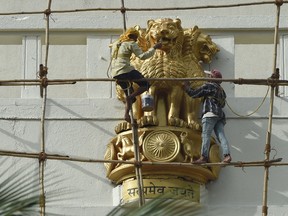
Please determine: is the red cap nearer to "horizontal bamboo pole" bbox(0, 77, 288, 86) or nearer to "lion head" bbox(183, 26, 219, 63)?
"horizontal bamboo pole" bbox(0, 77, 288, 86)

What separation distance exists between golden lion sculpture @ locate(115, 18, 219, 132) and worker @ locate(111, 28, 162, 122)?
23 centimetres

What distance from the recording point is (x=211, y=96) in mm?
19562

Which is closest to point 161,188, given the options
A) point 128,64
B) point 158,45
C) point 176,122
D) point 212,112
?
point 176,122

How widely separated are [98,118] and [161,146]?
835 millimetres

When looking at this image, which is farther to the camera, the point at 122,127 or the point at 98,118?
the point at 98,118

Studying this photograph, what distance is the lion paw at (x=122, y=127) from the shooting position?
1958cm

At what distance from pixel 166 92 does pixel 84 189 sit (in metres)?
1.26

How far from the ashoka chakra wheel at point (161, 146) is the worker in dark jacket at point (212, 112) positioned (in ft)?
0.89

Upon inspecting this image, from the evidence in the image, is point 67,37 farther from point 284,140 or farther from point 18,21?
point 284,140

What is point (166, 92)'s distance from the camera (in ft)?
64.7

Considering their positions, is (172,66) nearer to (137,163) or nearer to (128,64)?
(128,64)

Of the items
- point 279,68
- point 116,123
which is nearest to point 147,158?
point 116,123

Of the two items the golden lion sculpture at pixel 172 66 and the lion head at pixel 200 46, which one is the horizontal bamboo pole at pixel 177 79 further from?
the lion head at pixel 200 46

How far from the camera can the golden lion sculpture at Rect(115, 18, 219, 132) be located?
1961cm
